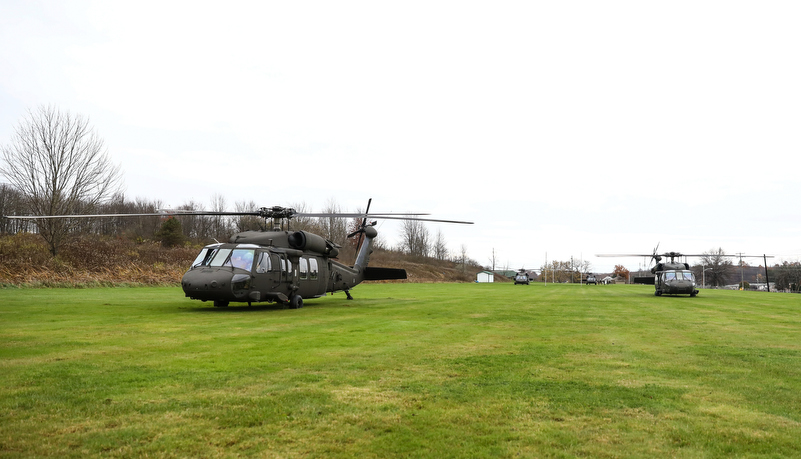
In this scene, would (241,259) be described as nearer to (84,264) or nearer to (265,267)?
(265,267)

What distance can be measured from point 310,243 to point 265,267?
2.70 meters

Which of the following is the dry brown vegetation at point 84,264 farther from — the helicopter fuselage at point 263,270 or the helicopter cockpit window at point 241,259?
the helicopter cockpit window at point 241,259

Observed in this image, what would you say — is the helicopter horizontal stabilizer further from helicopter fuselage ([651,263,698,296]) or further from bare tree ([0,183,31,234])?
bare tree ([0,183,31,234])

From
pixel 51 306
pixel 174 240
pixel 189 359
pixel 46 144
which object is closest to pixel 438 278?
pixel 174 240

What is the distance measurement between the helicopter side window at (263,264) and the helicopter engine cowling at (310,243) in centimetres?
183

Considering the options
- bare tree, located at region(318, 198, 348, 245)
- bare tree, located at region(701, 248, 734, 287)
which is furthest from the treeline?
bare tree, located at region(701, 248, 734, 287)

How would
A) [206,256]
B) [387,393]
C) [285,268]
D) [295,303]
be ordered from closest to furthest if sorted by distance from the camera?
1. [387,393]
2. [206,256]
3. [285,268]
4. [295,303]

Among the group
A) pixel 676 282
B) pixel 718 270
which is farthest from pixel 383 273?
pixel 718 270

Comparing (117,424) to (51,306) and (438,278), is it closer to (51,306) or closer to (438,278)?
(51,306)

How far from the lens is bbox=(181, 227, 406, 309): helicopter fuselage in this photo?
49.3 ft

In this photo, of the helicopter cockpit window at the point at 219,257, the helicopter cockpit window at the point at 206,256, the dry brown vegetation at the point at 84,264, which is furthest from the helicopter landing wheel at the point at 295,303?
the dry brown vegetation at the point at 84,264

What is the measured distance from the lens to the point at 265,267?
53.5 ft

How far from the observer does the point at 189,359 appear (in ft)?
24.3

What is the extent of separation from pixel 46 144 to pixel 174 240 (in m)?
20.5
